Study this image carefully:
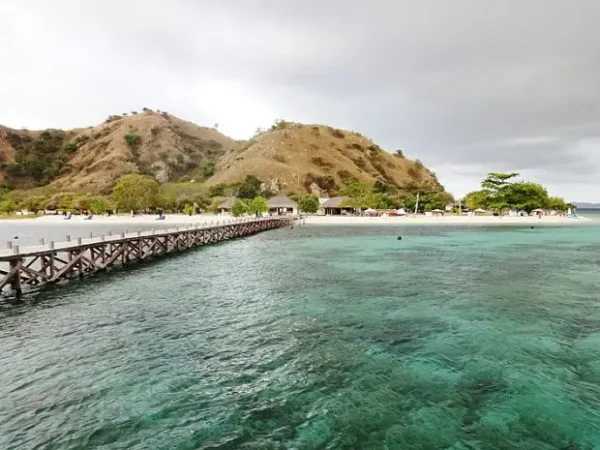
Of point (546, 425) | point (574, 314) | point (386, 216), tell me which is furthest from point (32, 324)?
point (386, 216)

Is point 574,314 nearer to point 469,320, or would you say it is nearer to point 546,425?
point 469,320

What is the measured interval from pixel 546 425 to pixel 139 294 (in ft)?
61.3

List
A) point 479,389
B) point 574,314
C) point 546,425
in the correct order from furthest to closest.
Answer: point 574,314
point 479,389
point 546,425

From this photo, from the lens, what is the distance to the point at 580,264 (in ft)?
107

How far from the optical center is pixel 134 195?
10594 centimetres

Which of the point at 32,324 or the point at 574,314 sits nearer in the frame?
the point at 32,324

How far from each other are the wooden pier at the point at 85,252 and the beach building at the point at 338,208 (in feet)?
202

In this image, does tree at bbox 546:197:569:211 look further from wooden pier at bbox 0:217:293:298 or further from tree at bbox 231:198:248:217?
wooden pier at bbox 0:217:293:298

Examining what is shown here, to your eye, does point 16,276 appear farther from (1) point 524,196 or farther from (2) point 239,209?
(1) point 524,196

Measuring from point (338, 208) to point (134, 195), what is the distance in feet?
182

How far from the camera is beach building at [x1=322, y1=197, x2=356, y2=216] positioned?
383 ft

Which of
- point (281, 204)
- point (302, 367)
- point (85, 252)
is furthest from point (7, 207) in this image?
point (302, 367)

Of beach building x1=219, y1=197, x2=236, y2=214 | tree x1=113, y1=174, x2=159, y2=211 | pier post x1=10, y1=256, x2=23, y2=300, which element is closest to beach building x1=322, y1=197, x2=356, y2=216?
beach building x1=219, y1=197, x2=236, y2=214

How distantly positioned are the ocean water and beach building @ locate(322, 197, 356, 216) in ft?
306
